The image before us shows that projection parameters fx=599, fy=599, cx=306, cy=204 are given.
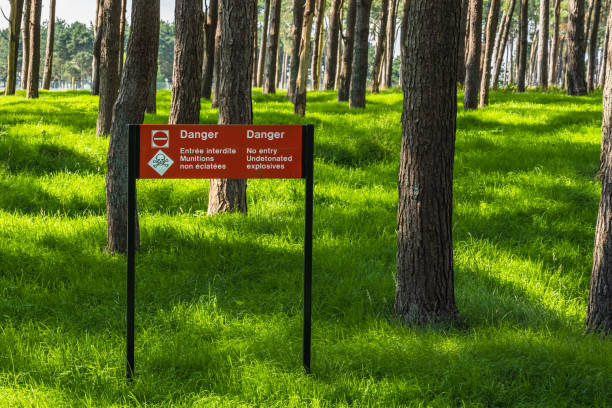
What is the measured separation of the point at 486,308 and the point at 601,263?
0.95m

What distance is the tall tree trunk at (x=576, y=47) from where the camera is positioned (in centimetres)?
1585

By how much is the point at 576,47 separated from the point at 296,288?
14114 mm

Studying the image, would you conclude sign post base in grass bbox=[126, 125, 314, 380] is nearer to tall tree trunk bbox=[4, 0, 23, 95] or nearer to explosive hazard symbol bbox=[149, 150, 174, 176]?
explosive hazard symbol bbox=[149, 150, 174, 176]

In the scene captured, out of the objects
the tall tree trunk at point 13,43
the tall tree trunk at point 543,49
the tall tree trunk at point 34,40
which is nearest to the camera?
the tall tree trunk at point 34,40

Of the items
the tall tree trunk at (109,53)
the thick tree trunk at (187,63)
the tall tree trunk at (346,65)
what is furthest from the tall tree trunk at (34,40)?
the thick tree trunk at (187,63)

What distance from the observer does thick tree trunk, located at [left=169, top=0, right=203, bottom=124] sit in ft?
28.9

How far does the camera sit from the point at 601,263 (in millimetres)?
4543

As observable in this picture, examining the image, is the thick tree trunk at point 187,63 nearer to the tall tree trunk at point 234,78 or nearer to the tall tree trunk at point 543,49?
the tall tree trunk at point 234,78

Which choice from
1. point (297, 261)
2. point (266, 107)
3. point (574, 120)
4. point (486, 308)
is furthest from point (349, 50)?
point (486, 308)

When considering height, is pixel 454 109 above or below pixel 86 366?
above

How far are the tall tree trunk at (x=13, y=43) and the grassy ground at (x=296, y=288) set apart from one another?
10.2 m

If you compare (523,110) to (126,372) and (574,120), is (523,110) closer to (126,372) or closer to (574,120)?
(574,120)

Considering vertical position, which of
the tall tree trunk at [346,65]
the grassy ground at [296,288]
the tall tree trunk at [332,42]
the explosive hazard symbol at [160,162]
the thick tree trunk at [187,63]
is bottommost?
the grassy ground at [296,288]

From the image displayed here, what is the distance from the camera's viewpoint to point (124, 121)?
20.1 ft
